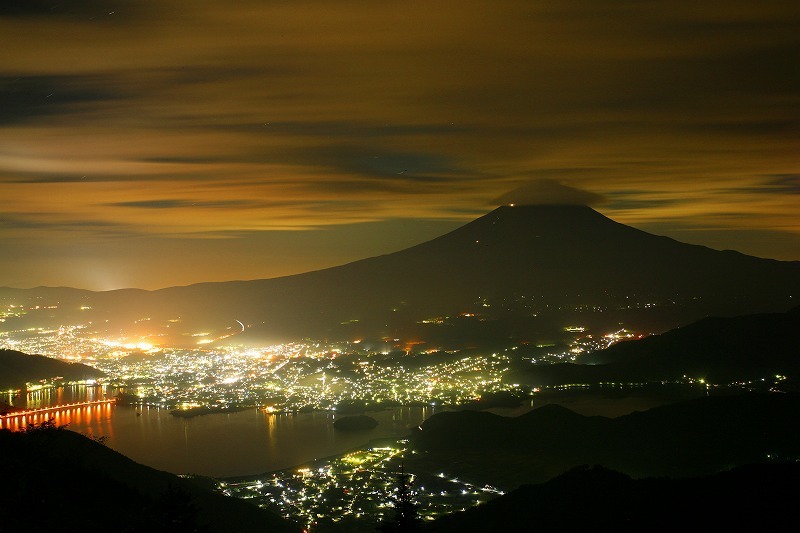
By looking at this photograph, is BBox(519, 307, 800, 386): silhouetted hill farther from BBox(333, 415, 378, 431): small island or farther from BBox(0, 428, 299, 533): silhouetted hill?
BBox(0, 428, 299, 533): silhouetted hill

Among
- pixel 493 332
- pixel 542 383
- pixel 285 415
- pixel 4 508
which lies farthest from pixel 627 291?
pixel 4 508

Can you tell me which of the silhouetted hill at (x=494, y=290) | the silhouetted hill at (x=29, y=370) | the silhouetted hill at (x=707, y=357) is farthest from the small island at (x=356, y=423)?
the silhouetted hill at (x=494, y=290)

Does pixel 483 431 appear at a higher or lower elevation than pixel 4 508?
lower

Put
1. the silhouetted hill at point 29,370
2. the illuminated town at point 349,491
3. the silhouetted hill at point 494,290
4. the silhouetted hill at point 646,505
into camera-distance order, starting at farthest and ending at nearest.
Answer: the silhouetted hill at point 494,290, the silhouetted hill at point 29,370, the illuminated town at point 349,491, the silhouetted hill at point 646,505

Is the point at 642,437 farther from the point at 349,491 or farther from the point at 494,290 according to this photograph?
the point at 494,290

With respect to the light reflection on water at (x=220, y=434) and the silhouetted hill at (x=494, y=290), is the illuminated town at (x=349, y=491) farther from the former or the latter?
the silhouetted hill at (x=494, y=290)

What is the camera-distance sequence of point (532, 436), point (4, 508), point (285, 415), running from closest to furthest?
point (4, 508) → point (532, 436) → point (285, 415)

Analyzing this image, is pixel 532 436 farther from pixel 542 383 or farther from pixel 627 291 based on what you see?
pixel 627 291
